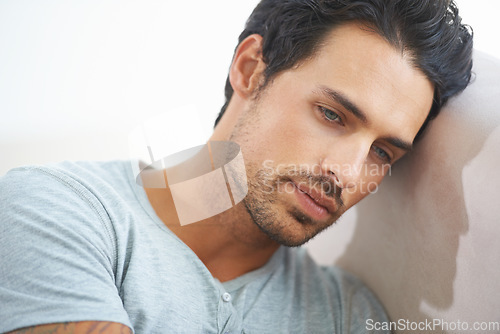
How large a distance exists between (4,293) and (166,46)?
0.91 m

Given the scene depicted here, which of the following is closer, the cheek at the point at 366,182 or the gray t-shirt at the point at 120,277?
the gray t-shirt at the point at 120,277

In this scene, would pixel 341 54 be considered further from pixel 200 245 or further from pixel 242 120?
pixel 200 245

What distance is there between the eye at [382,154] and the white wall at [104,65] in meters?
0.39

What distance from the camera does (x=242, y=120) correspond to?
A: 39.9 inches

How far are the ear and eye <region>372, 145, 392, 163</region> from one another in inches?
13.2

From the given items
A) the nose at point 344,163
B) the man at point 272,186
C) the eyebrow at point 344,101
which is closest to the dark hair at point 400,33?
the man at point 272,186

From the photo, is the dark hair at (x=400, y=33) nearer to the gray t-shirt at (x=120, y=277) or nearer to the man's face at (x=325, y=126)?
the man's face at (x=325, y=126)

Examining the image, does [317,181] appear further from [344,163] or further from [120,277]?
[120,277]

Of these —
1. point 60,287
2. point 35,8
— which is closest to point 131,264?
point 60,287

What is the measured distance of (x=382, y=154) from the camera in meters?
1.03

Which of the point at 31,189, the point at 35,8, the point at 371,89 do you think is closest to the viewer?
the point at 31,189

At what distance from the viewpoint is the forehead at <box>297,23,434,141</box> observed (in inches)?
34.2

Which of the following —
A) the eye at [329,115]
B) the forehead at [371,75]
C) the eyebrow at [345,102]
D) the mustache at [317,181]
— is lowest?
the mustache at [317,181]

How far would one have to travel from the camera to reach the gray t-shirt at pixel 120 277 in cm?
63
